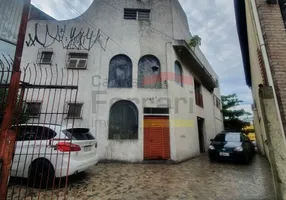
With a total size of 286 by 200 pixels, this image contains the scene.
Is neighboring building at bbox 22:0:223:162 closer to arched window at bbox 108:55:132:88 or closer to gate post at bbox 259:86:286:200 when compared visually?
arched window at bbox 108:55:132:88

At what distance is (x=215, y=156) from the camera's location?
8.09m

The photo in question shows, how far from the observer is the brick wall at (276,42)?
3.96 m

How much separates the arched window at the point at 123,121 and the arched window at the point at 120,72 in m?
1.02

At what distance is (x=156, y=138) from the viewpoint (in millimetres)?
8391

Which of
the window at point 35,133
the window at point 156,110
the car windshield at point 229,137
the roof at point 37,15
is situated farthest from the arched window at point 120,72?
the car windshield at point 229,137

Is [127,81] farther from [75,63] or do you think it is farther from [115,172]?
[115,172]

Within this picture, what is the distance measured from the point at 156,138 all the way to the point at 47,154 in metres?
5.21

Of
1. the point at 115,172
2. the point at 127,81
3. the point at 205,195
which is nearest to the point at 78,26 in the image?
the point at 127,81

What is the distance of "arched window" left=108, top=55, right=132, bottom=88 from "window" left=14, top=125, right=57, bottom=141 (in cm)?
474

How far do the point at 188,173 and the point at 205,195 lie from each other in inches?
86.4

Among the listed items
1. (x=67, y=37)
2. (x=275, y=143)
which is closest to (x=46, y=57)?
(x=67, y=37)

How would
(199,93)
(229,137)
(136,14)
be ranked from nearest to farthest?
(229,137)
(136,14)
(199,93)

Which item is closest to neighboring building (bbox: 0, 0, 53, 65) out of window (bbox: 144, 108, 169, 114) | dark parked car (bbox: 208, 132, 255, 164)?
window (bbox: 144, 108, 169, 114)

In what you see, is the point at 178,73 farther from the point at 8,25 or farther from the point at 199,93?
the point at 8,25
